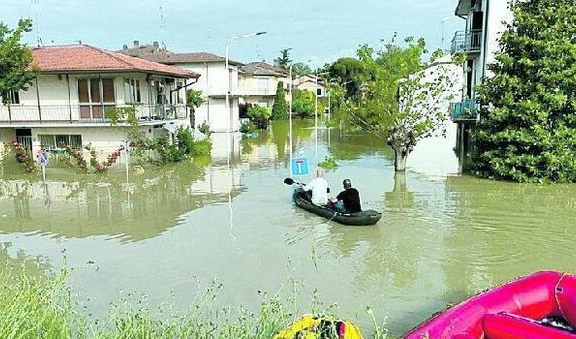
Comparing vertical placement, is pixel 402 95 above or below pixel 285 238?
above

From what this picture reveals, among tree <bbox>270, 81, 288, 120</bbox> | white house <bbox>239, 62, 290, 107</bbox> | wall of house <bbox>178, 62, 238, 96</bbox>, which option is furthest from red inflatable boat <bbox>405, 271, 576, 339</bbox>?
tree <bbox>270, 81, 288, 120</bbox>

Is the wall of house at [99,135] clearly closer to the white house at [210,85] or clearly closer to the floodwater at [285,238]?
the floodwater at [285,238]

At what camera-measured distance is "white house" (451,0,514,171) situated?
24406mm

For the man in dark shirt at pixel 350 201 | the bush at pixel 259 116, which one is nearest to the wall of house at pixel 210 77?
the bush at pixel 259 116

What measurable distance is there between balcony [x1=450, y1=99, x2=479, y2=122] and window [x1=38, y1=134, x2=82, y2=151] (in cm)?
1850

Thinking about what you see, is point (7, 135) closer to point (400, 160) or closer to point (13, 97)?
point (13, 97)

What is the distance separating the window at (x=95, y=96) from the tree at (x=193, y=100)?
11519 millimetres

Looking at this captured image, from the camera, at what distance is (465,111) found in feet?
78.2

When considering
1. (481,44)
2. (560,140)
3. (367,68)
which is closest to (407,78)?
(367,68)

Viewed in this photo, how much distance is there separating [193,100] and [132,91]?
1165 cm

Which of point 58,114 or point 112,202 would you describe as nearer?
point 112,202

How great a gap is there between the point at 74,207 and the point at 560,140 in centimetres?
1703

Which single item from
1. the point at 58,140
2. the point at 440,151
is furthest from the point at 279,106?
the point at 58,140

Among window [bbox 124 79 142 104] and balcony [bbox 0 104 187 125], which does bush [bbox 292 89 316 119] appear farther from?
balcony [bbox 0 104 187 125]
